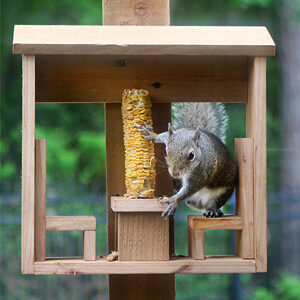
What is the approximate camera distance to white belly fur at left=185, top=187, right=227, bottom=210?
1949mm

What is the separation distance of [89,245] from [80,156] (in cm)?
404

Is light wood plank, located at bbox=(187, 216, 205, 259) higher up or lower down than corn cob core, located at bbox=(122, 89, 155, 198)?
lower down

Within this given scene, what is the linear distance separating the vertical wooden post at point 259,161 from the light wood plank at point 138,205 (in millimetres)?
244

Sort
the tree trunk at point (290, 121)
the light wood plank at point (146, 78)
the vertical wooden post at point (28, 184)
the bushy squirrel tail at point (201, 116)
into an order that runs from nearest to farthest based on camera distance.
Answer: the vertical wooden post at point (28, 184), the light wood plank at point (146, 78), the bushy squirrel tail at point (201, 116), the tree trunk at point (290, 121)

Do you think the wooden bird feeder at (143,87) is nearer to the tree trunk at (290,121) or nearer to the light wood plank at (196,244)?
the light wood plank at (196,244)

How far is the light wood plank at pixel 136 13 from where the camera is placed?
1.92m

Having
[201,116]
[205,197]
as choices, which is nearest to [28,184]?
[205,197]

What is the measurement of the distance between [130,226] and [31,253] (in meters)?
0.27

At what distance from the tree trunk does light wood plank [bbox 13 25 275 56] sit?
375 cm

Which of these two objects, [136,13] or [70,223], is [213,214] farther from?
[136,13]

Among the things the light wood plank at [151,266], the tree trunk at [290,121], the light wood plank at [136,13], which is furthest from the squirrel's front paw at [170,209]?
the tree trunk at [290,121]

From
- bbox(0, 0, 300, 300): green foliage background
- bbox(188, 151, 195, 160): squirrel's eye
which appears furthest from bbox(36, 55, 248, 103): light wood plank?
bbox(0, 0, 300, 300): green foliage background

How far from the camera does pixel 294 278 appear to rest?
483 centimetres

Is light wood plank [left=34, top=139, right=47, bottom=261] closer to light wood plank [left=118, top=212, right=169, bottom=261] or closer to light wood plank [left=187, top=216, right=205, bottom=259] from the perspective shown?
light wood plank [left=118, top=212, right=169, bottom=261]
